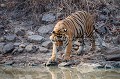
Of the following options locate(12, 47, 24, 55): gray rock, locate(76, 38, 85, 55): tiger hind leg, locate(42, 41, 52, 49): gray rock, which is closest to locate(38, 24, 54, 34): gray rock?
locate(42, 41, 52, 49): gray rock

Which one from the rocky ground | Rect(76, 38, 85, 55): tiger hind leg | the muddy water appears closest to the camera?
the muddy water

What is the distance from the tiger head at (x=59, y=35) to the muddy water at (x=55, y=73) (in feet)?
2.17

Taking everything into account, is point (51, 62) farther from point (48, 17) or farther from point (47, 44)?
point (48, 17)

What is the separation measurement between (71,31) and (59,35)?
0.55 metres

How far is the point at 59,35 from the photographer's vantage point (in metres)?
9.70

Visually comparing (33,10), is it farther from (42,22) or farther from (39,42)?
(39,42)

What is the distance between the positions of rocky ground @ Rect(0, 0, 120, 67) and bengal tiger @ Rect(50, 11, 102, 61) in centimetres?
32

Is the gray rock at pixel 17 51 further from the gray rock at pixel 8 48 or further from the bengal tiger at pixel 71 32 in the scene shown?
the bengal tiger at pixel 71 32

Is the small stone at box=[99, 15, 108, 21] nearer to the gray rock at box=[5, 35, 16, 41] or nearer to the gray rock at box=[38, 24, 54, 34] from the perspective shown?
the gray rock at box=[38, 24, 54, 34]

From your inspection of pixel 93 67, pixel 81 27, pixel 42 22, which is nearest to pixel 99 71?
pixel 93 67

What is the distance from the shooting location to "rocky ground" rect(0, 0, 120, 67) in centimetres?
1020

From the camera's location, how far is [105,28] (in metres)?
12.0

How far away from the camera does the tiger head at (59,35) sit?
966cm

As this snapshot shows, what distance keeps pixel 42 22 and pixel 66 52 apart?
2.61m
